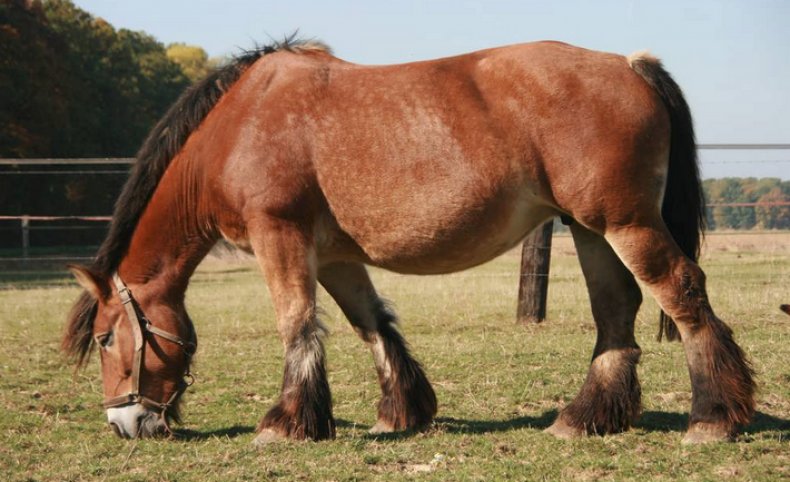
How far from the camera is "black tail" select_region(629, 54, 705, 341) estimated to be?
5.49m

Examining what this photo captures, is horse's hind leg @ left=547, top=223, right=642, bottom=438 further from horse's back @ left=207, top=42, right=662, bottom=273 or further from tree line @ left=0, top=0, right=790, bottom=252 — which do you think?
tree line @ left=0, top=0, right=790, bottom=252

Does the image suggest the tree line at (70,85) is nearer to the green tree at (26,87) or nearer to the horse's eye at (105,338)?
the green tree at (26,87)

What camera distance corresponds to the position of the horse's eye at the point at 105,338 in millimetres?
5965

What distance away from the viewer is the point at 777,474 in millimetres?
4445

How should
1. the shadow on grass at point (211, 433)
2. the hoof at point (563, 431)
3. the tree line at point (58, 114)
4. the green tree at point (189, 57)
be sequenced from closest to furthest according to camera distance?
the hoof at point (563, 431)
the shadow on grass at point (211, 433)
the tree line at point (58, 114)
the green tree at point (189, 57)

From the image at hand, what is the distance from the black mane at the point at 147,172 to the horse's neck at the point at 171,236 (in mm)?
87

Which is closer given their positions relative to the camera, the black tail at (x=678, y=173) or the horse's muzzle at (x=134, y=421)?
the black tail at (x=678, y=173)

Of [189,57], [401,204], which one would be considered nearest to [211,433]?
[401,204]

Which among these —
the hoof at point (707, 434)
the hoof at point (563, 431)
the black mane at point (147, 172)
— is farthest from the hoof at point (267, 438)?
the hoof at point (707, 434)

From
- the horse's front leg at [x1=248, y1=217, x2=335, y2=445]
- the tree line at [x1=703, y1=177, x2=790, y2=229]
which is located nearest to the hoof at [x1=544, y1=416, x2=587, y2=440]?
the horse's front leg at [x1=248, y1=217, x2=335, y2=445]

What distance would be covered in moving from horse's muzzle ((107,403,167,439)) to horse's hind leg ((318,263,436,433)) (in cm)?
146

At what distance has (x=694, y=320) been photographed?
17.2 ft

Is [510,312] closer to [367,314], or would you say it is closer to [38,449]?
[367,314]

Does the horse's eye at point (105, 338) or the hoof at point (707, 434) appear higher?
the horse's eye at point (105, 338)
